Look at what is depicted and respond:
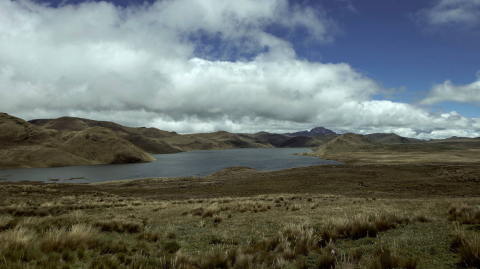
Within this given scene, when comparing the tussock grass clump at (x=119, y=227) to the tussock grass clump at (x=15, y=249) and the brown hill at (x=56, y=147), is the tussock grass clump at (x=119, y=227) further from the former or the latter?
the brown hill at (x=56, y=147)

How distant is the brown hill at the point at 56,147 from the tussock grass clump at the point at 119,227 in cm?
12200

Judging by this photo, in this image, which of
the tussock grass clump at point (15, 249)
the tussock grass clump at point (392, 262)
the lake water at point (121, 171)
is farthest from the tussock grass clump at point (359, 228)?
the lake water at point (121, 171)

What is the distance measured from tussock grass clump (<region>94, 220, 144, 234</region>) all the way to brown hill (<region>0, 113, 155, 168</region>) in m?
122

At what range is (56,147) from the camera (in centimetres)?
12175

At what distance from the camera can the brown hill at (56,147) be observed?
338 feet

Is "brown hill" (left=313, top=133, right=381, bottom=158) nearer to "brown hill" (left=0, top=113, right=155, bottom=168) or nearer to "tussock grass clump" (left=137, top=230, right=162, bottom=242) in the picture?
"brown hill" (left=0, top=113, right=155, bottom=168)

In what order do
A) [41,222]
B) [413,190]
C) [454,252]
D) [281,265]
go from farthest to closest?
[413,190] < [41,222] < [454,252] < [281,265]

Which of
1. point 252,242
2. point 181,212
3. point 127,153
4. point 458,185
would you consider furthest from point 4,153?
point 458,185

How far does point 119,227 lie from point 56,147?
5716 inches

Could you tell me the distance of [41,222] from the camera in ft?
28.8

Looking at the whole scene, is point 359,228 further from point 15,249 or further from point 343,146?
point 343,146

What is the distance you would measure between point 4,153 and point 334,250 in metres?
143

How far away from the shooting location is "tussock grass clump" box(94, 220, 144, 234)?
888 centimetres

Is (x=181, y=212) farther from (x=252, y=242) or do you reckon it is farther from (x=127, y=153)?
(x=127, y=153)
